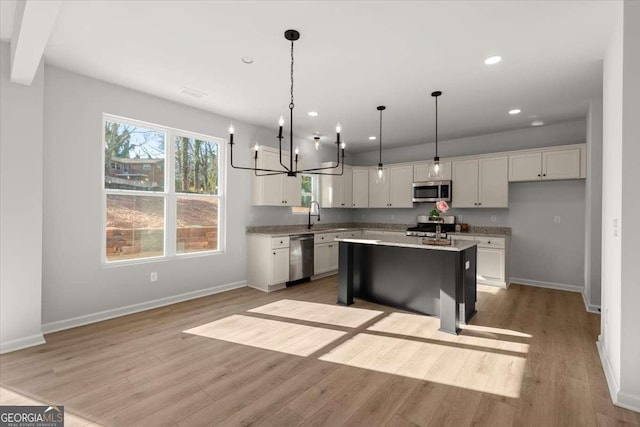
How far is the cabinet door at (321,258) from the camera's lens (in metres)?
5.76

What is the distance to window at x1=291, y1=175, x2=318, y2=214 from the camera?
6.36 metres

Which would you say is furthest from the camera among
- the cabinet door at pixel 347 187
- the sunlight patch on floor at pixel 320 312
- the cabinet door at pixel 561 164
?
the cabinet door at pixel 347 187

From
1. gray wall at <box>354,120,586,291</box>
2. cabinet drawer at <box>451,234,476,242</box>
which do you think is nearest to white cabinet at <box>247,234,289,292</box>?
cabinet drawer at <box>451,234,476,242</box>

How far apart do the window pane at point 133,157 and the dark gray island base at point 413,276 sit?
276 centimetres

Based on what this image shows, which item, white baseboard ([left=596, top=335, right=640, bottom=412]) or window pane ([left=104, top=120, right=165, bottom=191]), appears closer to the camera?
white baseboard ([left=596, top=335, right=640, bottom=412])

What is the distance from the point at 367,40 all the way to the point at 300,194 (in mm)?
3523

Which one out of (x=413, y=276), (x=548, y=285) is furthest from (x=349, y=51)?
(x=548, y=285)

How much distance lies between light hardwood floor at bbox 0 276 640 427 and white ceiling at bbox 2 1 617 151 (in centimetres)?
278

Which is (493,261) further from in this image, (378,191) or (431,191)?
(378,191)

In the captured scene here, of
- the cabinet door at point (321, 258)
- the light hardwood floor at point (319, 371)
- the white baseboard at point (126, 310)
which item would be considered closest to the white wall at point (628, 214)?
the light hardwood floor at point (319, 371)

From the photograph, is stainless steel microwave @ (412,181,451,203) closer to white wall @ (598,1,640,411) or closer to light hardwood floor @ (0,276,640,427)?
light hardwood floor @ (0,276,640,427)

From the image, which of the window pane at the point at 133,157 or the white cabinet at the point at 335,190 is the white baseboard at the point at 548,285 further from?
the window pane at the point at 133,157

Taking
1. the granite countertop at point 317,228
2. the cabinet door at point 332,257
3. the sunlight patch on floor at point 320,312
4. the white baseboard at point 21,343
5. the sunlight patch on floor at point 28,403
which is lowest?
the sunlight patch on floor at point 28,403

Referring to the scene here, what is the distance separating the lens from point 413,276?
3.91 m
